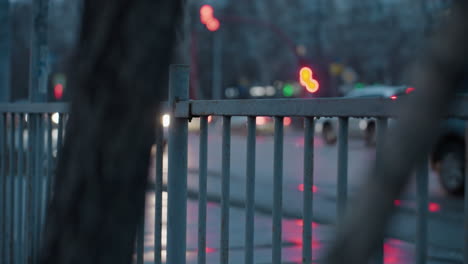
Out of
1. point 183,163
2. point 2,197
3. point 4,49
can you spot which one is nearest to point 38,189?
point 2,197

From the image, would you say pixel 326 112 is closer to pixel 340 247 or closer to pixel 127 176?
pixel 127 176

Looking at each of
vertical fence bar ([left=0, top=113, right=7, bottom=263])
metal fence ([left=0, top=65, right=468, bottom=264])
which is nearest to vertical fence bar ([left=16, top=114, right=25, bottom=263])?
metal fence ([left=0, top=65, right=468, bottom=264])

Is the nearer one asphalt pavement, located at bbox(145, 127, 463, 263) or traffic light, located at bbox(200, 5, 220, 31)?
asphalt pavement, located at bbox(145, 127, 463, 263)

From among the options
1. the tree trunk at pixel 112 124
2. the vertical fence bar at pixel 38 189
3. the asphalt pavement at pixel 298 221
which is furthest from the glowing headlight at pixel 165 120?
the tree trunk at pixel 112 124

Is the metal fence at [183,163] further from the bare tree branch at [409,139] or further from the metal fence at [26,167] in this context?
the bare tree branch at [409,139]

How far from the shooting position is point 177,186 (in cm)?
357

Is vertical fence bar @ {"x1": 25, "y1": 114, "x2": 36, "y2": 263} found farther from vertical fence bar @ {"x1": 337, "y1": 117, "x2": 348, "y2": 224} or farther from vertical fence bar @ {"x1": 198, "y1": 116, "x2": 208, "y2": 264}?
vertical fence bar @ {"x1": 337, "y1": 117, "x2": 348, "y2": 224}

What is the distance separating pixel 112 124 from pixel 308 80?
91.4ft

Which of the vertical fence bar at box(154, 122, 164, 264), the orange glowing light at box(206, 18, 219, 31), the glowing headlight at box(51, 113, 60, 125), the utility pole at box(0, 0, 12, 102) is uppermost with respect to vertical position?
the orange glowing light at box(206, 18, 219, 31)

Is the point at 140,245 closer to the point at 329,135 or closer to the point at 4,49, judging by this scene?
the point at 4,49

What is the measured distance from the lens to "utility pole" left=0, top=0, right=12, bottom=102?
20.8 feet

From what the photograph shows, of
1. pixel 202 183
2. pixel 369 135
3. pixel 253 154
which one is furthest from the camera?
pixel 369 135

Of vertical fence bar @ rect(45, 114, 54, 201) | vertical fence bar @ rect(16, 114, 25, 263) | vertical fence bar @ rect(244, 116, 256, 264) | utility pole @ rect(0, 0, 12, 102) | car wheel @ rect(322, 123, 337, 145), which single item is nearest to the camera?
vertical fence bar @ rect(244, 116, 256, 264)

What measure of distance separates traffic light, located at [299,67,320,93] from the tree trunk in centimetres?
2692
